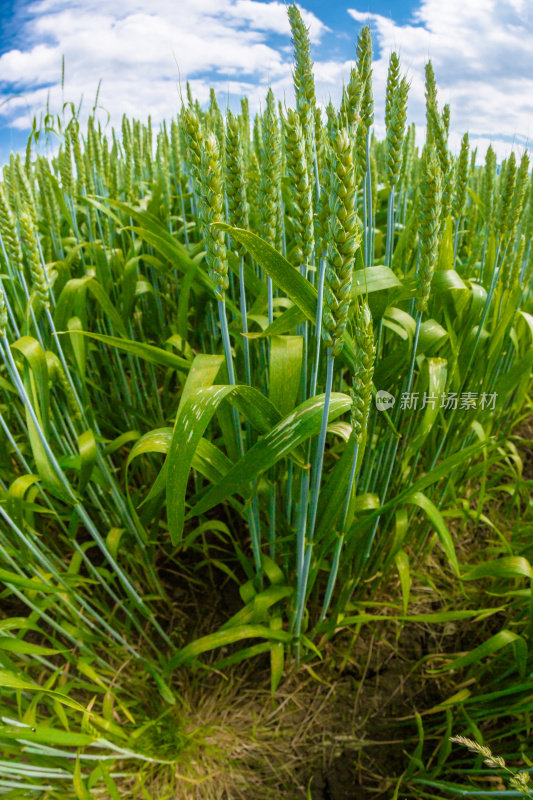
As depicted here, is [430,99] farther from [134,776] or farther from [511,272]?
[134,776]

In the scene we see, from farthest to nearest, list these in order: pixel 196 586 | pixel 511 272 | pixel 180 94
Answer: pixel 196 586 < pixel 511 272 < pixel 180 94

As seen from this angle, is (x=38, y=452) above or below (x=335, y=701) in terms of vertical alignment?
above

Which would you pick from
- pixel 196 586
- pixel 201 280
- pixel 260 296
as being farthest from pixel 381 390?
pixel 196 586

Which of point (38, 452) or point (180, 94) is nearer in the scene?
point (180, 94)

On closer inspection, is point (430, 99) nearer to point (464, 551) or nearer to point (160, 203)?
point (160, 203)

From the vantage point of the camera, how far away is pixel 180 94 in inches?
26.0

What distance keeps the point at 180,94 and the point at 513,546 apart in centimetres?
133

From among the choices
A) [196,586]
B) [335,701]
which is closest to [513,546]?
[335,701]

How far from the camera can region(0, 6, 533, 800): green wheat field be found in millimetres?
737

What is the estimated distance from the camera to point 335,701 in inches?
45.6

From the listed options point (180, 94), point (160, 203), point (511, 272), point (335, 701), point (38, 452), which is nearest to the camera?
point (180, 94)

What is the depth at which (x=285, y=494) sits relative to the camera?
116cm

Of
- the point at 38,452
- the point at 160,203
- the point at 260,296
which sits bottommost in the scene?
the point at 38,452

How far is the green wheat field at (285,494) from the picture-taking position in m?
0.74
